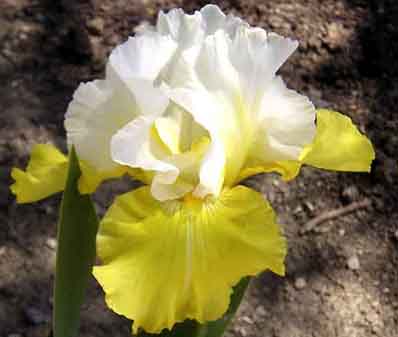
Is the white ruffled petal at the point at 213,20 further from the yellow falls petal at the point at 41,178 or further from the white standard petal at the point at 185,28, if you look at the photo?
the yellow falls petal at the point at 41,178

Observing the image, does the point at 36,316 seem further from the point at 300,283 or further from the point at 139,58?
the point at 139,58

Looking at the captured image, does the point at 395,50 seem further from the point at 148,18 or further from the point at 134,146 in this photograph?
the point at 134,146

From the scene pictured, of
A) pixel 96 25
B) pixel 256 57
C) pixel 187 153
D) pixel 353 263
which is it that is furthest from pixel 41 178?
pixel 96 25

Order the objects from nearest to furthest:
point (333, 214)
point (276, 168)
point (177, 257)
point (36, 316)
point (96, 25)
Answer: point (177, 257)
point (276, 168)
point (36, 316)
point (333, 214)
point (96, 25)

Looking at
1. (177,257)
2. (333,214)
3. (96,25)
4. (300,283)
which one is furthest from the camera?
(96,25)

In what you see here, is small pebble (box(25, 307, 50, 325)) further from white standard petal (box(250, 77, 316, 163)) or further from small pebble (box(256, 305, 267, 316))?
white standard petal (box(250, 77, 316, 163))

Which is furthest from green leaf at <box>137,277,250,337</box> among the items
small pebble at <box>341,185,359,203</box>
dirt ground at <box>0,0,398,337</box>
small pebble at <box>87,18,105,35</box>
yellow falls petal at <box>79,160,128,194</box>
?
small pebble at <box>87,18,105,35</box>

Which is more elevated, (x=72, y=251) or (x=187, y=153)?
(x=187, y=153)
